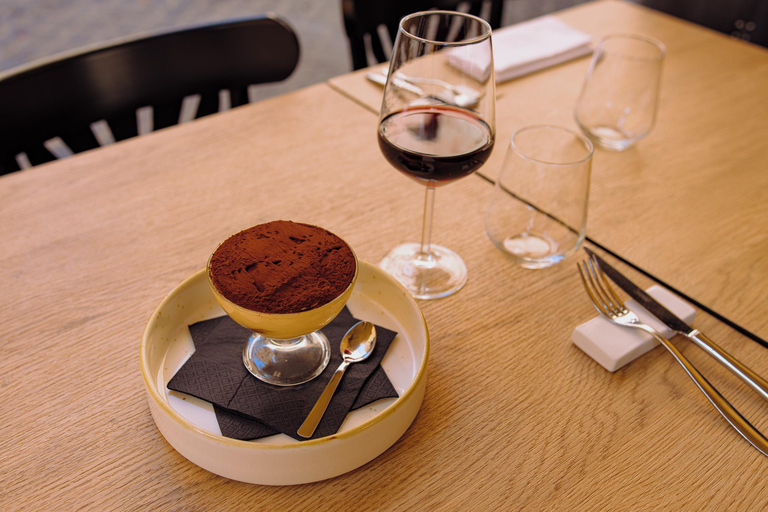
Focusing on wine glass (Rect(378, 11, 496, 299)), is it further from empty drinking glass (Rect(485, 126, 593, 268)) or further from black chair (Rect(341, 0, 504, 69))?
black chair (Rect(341, 0, 504, 69))

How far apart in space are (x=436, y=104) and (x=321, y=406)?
0.32 meters

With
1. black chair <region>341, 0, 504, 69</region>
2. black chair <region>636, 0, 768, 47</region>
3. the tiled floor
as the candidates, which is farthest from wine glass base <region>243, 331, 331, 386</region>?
the tiled floor

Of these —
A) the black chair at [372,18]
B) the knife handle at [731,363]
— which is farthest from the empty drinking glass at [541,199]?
the black chair at [372,18]

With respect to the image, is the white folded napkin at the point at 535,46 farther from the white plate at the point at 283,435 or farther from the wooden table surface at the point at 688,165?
the white plate at the point at 283,435

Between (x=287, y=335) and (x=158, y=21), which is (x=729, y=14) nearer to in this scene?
(x=287, y=335)

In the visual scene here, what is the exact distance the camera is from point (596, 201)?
33.2 inches

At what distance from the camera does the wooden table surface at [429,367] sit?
1.61 ft

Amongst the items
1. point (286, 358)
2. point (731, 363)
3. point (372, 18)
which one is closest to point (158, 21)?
point (372, 18)

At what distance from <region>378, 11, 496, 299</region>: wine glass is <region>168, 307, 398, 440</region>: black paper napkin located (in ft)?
0.51

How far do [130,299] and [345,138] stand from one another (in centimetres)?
43

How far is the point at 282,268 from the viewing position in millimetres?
502

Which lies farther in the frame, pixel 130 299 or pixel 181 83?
pixel 181 83

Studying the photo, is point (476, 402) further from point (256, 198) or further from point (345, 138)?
point (345, 138)

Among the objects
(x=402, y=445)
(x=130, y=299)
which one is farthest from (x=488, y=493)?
(x=130, y=299)
